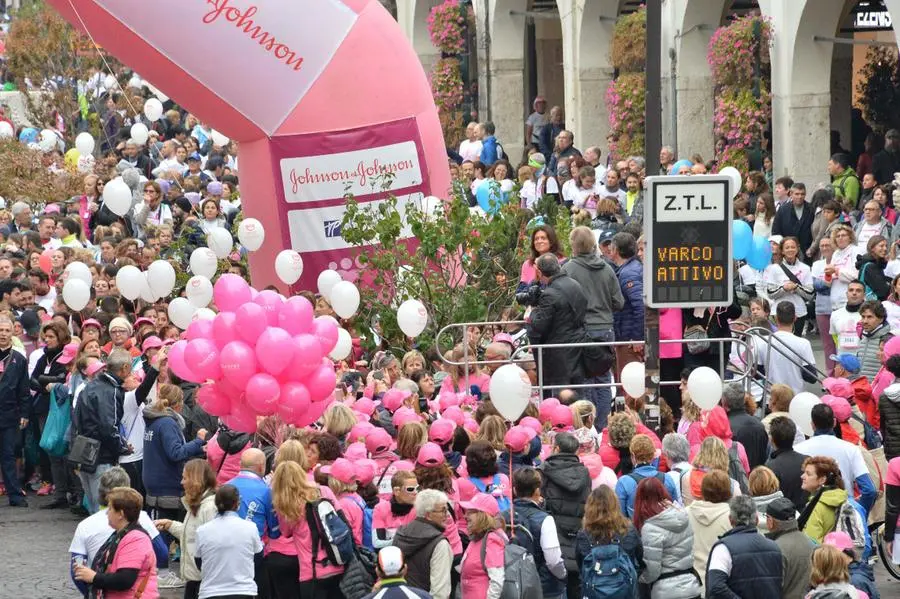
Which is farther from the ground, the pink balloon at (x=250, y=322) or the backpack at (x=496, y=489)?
the pink balloon at (x=250, y=322)

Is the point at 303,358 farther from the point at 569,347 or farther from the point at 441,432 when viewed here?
the point at 569,347

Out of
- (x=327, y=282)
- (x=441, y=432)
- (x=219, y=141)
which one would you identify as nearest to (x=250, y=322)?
(x=441, y=432)

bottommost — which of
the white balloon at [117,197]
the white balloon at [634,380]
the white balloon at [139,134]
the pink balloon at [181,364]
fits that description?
the white balloon at [634,380]

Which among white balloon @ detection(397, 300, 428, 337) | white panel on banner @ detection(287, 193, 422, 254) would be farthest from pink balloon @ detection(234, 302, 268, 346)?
white panel on banner @ detection(287, 193, 422, 254)

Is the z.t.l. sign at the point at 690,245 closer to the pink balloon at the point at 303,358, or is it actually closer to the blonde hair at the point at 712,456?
the blonde hair at the point at 712,456

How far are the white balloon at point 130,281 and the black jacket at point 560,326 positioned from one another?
3871 millimetres

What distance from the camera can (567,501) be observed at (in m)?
10.6

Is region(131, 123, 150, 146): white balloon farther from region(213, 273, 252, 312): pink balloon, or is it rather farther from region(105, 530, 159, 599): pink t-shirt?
region(105, 530, 159, 599): pink t-shirt

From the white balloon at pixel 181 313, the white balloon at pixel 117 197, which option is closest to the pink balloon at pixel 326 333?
the white balloon at pixel 181 313

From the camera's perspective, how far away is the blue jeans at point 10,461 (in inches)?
602

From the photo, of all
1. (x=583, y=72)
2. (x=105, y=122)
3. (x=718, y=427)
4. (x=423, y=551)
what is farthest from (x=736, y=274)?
(x=105, y=122)

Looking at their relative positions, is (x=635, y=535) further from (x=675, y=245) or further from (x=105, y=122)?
(x=105, y=122)

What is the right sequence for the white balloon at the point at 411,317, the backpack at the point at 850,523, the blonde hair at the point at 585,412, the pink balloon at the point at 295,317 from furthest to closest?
the white balloon at the point at 411,317, the pink balloon at the point at 295,317, the blonde hair at the point at 585,412, the backpack at the point at 850,523

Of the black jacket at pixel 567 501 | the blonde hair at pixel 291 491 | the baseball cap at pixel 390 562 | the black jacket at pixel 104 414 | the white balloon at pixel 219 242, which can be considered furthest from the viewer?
the white balloon at pixel 219 242
